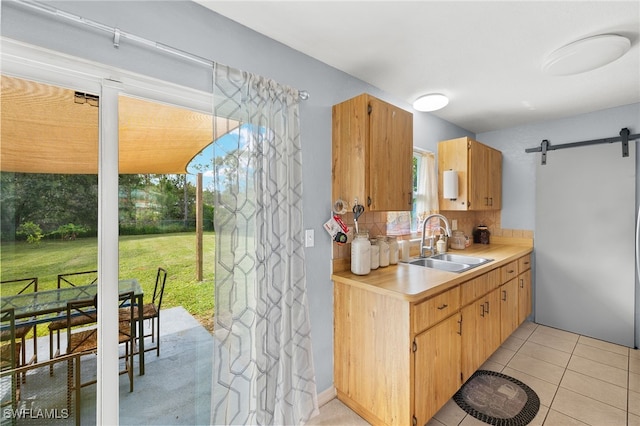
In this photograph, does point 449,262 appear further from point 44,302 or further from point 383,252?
point 44,302

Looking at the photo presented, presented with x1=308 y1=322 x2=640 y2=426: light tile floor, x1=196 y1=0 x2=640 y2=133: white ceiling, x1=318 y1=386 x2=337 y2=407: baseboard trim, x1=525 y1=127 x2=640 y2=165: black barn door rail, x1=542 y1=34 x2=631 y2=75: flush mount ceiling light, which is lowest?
x1=308 y1=322 x2=640 y2=426: light tile floor

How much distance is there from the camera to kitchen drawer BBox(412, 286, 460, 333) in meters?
1.55

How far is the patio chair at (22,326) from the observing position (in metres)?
1.05

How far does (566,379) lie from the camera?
7.24 feet

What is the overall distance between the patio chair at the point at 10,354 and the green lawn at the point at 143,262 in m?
0.14

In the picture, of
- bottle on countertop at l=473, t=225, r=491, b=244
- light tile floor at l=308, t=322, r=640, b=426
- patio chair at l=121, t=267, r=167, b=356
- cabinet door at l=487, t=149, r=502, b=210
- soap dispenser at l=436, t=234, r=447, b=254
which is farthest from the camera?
bottle on countertop at l=473, t=225, r=491, b=244

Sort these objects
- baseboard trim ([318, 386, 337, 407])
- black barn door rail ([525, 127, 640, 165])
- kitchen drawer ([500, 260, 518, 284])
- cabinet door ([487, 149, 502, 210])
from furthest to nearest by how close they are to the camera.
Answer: cabinet door ([487, 149, 502, 210]), black barn door rail ([525, 127, 640, 165]), kitchen drawer ([500, 260, 518, 284]), baseboard trim ([318, 386, 337, 407])

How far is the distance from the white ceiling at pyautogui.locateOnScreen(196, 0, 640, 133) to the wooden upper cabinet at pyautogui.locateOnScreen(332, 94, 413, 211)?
35cm

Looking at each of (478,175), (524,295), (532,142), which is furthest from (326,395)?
(532,142)

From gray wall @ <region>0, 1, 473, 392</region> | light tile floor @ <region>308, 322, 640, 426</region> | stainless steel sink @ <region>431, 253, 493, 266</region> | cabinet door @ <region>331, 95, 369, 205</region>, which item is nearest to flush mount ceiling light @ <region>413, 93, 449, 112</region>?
gray wall @ <region>0, 1, 473, 392</region>

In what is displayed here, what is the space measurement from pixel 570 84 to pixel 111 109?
3.26 metres

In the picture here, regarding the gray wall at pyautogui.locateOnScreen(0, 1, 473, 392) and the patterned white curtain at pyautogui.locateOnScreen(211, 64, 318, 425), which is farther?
the patterned white curtain at pyautogui.locateOnScreen(211, 64, 318, 425)

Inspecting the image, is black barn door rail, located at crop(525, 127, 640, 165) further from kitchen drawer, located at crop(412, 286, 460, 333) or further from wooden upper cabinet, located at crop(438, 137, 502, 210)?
kitchen drawer, located at crop(412, 286, 460, 333)

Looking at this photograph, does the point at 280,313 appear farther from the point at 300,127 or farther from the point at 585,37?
the point at 585,37
